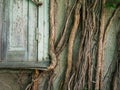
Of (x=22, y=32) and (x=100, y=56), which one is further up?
(x=22, y=32)

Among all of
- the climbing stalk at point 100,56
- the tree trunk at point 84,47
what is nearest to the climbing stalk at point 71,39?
the tree trunk at point 84,47

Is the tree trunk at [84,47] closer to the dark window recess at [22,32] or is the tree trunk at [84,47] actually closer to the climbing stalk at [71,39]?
the climbing stalk at [71,39]

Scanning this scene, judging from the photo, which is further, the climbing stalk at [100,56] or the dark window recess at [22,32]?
the climbing stalk at [100,56]

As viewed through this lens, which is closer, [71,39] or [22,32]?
[22,32]

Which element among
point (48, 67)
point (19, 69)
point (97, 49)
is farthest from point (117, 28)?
point (19, 69)

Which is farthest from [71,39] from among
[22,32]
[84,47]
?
[22,32]

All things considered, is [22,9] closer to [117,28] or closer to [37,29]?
[37,29]

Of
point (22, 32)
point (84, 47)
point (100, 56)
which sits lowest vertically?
point (100, 56)

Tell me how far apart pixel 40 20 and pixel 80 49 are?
2.55ft

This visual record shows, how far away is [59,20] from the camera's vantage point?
18.8ft

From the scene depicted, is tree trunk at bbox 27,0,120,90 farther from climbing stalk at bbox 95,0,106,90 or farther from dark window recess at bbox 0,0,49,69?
dark window recess at bbox 0,0,49,69

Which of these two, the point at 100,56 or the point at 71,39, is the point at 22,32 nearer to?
the point at 71,39

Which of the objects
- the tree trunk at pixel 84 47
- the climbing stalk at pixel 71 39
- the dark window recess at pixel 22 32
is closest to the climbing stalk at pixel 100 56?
the tree trunk at pixel 84 47

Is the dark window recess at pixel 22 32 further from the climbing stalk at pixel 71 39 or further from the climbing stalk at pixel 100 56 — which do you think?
the climbing stalk at pixel 100 56
